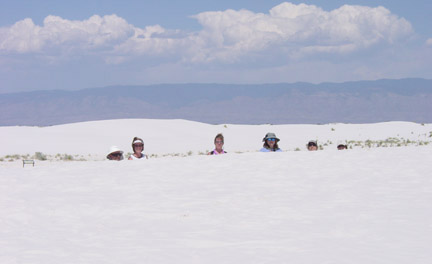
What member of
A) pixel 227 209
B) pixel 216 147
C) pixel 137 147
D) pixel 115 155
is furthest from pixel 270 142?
pixel 227 209

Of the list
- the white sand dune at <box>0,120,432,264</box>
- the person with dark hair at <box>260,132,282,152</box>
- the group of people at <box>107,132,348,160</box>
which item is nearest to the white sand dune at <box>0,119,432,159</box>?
the group of people at <box>107,132,348,160</box>

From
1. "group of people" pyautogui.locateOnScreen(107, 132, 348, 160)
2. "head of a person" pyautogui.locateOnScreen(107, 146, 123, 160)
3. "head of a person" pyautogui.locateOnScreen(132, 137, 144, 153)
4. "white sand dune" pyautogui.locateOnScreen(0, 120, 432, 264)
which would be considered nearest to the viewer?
"white sand dune" pyautogui.locateOnScreen(0, 120, 432, 264)

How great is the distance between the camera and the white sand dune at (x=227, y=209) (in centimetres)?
701

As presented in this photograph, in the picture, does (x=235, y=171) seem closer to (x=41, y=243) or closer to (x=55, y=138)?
(x=41, y=243)

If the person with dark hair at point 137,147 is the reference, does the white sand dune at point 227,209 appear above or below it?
below

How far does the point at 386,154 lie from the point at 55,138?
2142cm

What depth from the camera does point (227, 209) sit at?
9414 mm

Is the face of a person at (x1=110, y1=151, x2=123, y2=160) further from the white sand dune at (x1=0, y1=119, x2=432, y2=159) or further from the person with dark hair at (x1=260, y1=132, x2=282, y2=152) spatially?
the white sand dune at (x1=0, y1=119, x2=432, y2=159)

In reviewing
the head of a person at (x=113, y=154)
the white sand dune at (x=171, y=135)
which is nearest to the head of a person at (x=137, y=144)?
the head of a person at (x=113, y=154)

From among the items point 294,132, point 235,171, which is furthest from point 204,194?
point 294,132

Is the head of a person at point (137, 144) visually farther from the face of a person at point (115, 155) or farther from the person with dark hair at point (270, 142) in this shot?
the person with dark hair at point (270, 142)

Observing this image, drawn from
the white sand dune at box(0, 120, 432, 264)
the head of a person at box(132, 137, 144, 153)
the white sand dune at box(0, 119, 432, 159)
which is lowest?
the white sand dune at box(0, 120, 432, 264)

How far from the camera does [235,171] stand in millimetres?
12328

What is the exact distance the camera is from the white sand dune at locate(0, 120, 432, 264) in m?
7.01
